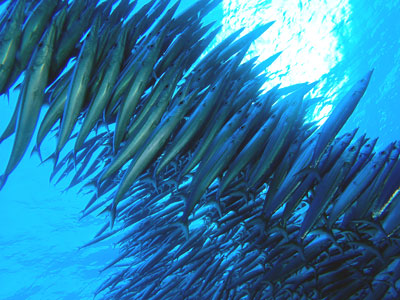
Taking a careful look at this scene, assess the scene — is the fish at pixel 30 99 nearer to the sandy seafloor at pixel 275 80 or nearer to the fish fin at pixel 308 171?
the sandy seafloor at pixel 275 80

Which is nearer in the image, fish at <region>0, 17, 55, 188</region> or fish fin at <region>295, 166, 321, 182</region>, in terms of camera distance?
fish at <region>0, 17, 55, 188</region>

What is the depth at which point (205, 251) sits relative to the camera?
5.45m

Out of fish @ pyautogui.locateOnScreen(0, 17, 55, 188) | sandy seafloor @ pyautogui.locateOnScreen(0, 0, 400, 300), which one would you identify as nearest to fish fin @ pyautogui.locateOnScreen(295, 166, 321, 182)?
fish @ pyautogui.locateOnScreen(0, 17, 55, 188)

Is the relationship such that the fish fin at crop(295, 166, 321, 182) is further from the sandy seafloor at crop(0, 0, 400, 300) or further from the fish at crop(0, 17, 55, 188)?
the sandy seafloor at crop(0, 0, 400, 300)

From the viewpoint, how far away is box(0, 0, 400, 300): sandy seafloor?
29.9 feet

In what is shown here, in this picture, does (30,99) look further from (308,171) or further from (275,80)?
(275,80)

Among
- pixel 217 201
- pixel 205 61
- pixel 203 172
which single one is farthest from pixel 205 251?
pixel 205 61

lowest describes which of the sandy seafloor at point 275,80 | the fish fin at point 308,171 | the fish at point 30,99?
the fish fin at point 308,171

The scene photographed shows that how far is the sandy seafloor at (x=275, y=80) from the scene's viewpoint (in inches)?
359

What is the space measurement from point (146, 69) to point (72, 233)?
18577 mm

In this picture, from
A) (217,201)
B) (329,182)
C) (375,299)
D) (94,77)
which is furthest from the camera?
(375,299)

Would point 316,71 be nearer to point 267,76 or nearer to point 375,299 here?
point 267,76

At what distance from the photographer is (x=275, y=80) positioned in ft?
29.1

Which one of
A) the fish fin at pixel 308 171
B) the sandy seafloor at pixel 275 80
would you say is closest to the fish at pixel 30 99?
the sandy seafloor at pixel 275 80
